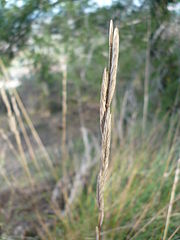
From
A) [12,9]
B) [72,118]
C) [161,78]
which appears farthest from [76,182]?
[72,118]

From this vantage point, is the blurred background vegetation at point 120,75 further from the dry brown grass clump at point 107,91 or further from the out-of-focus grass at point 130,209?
the dry brown grass clump at point 107,91

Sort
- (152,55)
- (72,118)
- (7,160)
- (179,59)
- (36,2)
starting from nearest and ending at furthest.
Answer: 1. (36,2)
2. (179,59)
3. (152,55)
4. (7,160)
5. (72,118)

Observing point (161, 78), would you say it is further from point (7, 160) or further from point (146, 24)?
point (7, 160)

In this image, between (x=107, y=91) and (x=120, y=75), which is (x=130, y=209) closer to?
(x=107, y=91)

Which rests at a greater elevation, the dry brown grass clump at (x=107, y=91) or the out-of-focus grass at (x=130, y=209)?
the dry brown grass clump at (x=107, y=91)

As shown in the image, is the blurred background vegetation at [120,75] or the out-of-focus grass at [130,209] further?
the blurred background vegetation at [120,75]

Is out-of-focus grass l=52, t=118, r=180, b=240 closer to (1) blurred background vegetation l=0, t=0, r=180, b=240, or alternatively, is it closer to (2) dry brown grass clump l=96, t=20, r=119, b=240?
(1) blurred background vegetation l=0, t=0, r=180, b=240

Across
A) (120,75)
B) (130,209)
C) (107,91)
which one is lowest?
(120,75)

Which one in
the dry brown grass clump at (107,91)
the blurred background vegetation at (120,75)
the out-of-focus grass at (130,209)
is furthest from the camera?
the blurred background vegetation at (120,75)

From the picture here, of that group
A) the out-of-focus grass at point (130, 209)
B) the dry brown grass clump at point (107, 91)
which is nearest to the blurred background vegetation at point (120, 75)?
the out-of-focus grass at point (130, 209)

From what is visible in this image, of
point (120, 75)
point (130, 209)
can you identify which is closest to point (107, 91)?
point (130, 209)

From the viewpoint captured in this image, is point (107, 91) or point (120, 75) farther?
point (120, 75)
